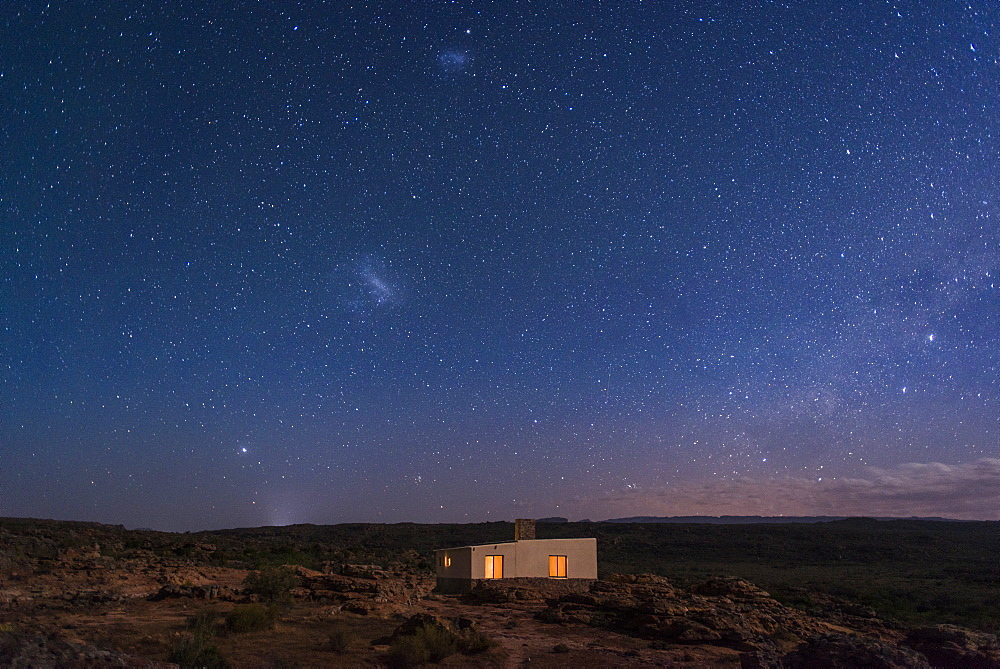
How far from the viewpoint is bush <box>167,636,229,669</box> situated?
13.2 metres

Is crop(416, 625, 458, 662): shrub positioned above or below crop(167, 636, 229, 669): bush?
below

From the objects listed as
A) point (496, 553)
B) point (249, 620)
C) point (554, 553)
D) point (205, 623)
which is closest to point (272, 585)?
point (249, 620)

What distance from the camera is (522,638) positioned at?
20.0 m

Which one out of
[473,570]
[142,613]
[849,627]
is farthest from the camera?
[473,570]

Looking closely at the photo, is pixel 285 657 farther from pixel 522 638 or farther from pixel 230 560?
pixel 230 560

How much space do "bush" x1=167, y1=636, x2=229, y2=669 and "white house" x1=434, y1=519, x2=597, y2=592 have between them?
17750 millimetres

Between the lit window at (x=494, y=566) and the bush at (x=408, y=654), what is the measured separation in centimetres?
1524

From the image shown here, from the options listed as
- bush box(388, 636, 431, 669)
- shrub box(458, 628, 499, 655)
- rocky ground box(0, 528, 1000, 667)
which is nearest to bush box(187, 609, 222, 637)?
rocky ground box(0, 528, 1000, 667)

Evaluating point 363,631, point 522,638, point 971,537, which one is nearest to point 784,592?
point 522,638

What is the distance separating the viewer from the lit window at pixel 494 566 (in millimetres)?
31625

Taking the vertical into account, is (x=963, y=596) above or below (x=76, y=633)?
below

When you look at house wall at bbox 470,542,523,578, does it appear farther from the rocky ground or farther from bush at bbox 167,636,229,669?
bush at bbox 167,636,229,669

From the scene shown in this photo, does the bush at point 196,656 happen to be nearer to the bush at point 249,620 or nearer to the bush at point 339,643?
the bush at point 339,643

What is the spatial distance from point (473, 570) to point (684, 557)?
155ft
